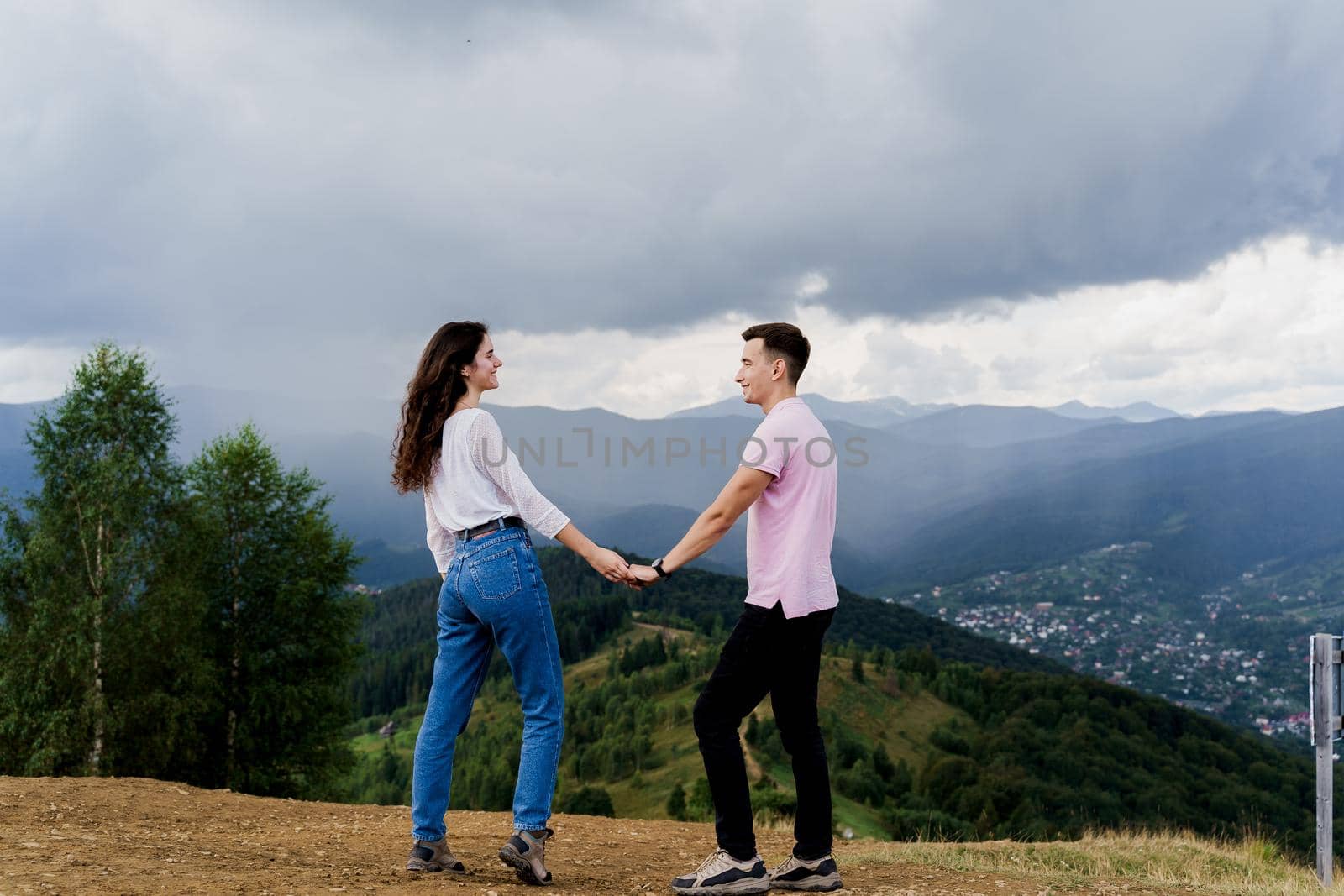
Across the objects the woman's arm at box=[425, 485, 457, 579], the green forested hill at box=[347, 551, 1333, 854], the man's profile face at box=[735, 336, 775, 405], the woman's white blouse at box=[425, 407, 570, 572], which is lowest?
the green forested hill at box=[347, 551, 1333, 854]

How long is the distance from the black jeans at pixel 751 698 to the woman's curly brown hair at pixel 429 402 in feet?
6.56

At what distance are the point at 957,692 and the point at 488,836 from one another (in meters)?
82.4

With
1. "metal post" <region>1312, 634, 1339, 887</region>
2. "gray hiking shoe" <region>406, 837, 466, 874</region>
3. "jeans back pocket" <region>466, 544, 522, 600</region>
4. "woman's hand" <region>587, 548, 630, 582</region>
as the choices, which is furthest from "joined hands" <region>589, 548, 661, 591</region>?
"metal post" <region>1312, 634, 1339, 887</region>

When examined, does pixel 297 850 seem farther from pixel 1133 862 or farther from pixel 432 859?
pixel 1133 862

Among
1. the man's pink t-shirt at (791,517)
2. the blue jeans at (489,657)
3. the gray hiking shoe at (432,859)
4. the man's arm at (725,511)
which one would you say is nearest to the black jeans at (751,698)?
the man's pink t-shirt at (791,517)

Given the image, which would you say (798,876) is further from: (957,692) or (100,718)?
(957,692)

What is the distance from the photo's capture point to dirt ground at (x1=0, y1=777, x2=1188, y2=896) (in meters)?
4.77

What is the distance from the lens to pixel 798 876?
5.44 metres

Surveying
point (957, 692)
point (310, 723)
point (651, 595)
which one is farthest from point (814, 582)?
point (651, 595)

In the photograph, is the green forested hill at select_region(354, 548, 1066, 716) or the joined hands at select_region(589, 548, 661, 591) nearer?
the joined hands at select_region(589, 548, 661, 591)

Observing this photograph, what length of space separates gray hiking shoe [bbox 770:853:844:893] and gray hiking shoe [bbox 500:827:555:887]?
4.41 feet

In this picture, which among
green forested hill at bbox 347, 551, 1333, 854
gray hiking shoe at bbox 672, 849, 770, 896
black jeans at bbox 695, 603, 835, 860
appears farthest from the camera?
green forested hill at bbox 347, 551, 1333, 854

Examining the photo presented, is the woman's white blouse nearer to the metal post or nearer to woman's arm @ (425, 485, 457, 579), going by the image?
woman's arm @ (425, 485, 457, 579)

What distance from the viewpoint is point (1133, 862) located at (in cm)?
861
